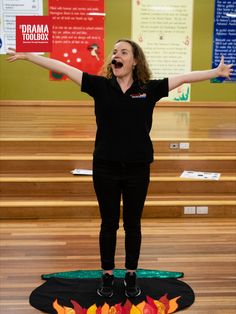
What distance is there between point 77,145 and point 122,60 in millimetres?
2831

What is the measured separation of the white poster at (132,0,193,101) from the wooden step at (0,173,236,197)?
389 centimetres

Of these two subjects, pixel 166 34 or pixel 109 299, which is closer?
pixel 109 299

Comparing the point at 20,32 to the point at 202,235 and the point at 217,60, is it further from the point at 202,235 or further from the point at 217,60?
the point at 217,60

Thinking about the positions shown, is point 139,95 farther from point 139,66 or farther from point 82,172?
point 82,172

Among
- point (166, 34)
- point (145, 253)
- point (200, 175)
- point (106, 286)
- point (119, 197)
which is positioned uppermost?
point (166, 34)

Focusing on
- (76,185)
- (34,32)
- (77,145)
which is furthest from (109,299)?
(77,145)

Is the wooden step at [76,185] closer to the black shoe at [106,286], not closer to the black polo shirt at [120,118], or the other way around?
the black shoe at [106,286]

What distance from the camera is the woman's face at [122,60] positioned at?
249 cm

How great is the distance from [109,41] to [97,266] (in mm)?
5617

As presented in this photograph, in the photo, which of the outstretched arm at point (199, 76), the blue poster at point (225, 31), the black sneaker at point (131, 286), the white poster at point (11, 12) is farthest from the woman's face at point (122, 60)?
the blue poster at point (225, 31)

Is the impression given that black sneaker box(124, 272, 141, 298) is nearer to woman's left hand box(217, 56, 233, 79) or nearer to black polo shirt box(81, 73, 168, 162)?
black polo shirt box(81, 73, 168, 162)

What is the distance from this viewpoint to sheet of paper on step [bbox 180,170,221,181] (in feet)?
15.4

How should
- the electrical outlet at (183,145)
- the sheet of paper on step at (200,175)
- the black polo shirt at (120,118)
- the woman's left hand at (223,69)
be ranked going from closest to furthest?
1. the black polo shirt at (120,118)
2. the woman's left hand at (223,69)
3. the sheet of paper on step at (200,175)
4. the electrical outlet at (183,145)

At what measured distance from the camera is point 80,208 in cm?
424
